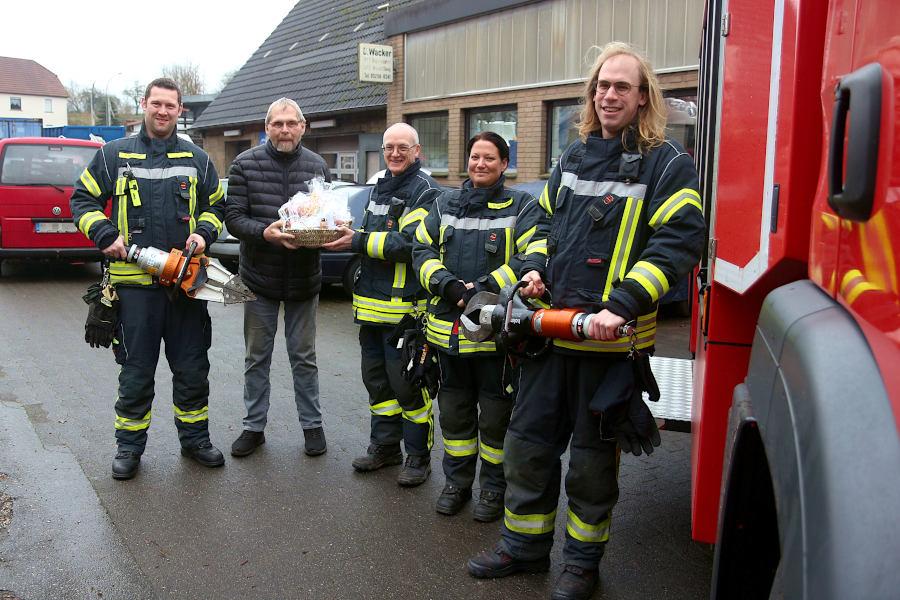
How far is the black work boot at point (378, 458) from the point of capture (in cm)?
465

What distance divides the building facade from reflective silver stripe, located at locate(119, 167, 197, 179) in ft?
25.0

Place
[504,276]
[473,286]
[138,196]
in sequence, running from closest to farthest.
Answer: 1. [504,276]
2. [473,286]
3. [138,196]

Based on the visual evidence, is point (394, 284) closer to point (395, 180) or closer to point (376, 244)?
point (376, 244)

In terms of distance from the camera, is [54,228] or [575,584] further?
[54,228]

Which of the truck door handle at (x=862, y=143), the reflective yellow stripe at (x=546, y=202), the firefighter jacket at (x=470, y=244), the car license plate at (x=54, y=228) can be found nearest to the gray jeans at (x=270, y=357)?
the firefighter jacket at (x=470, y=244)

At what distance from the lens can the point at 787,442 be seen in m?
1.39

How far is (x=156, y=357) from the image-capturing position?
4.67 m

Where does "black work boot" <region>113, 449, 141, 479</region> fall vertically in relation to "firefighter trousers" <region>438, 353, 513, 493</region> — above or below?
below

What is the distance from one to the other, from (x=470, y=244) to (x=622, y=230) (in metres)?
1.03

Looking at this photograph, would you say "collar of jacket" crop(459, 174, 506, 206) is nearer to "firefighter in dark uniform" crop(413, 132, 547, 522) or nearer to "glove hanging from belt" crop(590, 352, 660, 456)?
"firefighter in dark uniform" crop(413, 132, 547, 522)

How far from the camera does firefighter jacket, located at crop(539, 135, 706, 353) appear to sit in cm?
296

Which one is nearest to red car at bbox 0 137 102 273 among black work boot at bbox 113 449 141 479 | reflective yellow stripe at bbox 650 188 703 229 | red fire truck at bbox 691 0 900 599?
black work boot at bbox 113 449 141 479

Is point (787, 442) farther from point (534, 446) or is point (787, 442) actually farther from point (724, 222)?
point (534, 446)

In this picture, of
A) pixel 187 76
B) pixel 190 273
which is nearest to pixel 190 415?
pixel 190 273
